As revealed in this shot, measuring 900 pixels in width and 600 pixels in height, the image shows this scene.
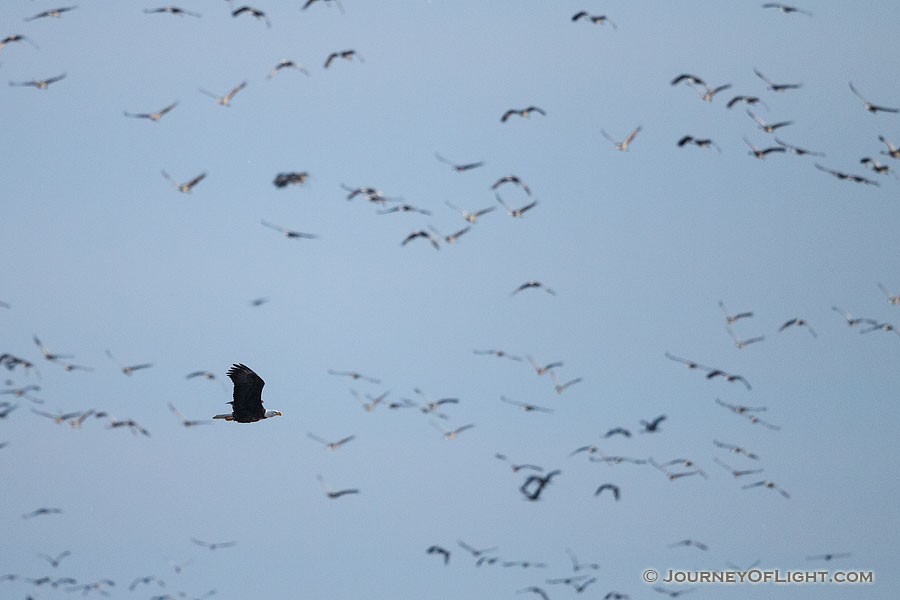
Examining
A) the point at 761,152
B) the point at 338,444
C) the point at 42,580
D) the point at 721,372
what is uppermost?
the point at 761,152

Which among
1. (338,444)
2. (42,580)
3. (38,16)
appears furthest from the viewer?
(42,580)

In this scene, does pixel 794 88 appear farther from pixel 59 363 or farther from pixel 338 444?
pixel 59 363

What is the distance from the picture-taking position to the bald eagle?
257 ft

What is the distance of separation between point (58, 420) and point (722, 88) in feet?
105

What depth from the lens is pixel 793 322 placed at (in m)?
78.8

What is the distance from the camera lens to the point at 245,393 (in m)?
78.4

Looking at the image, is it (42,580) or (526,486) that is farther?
(42,580)

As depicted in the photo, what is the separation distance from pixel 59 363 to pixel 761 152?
30908mm

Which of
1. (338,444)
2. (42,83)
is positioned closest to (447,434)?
(338,444)

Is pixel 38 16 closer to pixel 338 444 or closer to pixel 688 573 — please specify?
pixel 338 444

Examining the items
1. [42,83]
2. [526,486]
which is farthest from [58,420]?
[526,486]

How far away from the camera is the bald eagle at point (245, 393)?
7831 cm

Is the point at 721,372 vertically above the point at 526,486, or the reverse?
the point at 721,372

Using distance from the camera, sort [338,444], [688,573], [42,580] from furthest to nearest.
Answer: [688,573] < [42,580] < [338,444]
